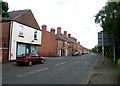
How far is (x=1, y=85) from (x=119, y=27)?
51.2ft

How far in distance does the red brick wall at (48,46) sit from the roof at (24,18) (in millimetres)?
24563

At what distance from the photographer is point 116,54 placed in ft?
111

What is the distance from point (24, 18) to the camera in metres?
35.6

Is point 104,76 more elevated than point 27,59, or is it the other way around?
point 27,59

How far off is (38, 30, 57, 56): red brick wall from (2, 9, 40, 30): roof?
80.6 feet

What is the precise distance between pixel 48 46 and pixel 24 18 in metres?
30.9

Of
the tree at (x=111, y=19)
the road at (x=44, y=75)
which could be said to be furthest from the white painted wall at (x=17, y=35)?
the tree at (x=111, y=19)

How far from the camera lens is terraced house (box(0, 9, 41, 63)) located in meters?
31.1

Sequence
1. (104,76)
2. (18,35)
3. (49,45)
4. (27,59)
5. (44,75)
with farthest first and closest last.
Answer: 1. (49,45)
2. (18,35)
3. (27,59)
4. (44,75)
5. (104,76)


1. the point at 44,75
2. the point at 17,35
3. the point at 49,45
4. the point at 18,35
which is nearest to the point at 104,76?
the point at 44,75

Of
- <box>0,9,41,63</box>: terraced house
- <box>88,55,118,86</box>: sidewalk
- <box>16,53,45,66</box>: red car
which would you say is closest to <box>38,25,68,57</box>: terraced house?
<box>0,9,41,63</box>: terraced house

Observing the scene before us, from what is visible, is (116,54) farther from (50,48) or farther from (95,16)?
(50,48)

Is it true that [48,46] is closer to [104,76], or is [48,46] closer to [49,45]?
[49,45]

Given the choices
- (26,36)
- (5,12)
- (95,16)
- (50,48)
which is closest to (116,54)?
(95,16)
